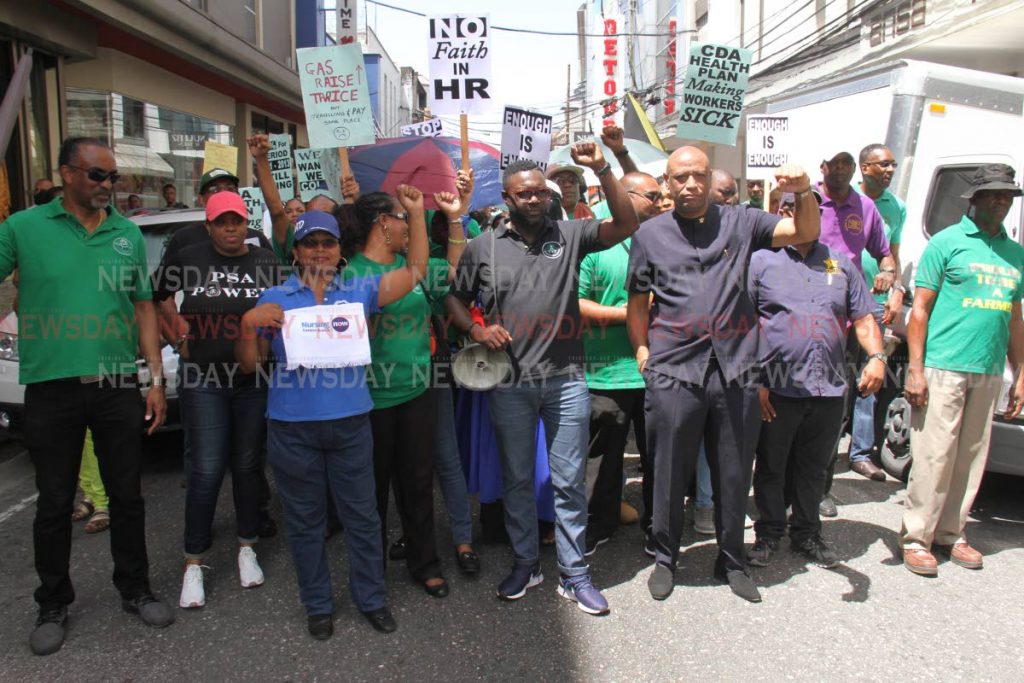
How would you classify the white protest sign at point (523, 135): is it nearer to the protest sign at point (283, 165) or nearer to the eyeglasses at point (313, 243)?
the protest sign at point (283, 165)

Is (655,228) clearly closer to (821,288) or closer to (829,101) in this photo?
(821,288)

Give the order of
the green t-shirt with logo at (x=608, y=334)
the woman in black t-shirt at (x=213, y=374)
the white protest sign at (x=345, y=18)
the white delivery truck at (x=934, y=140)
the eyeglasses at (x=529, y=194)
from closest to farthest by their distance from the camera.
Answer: the eyeglasses at (x=529, y=194) → the woman in black t-shirt at (x=213, y=374) → the green t-shirt with logo at (x=608, y=334) → the white delivery truck at (x=934, y=140) → the white protest sign at (x=345, y=18)

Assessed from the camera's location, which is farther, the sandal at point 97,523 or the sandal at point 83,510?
the sandal at point 83,510

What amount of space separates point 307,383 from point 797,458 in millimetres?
2606

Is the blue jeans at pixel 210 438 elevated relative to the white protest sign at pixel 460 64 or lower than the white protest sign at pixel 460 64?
lower

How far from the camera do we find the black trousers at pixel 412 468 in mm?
3773

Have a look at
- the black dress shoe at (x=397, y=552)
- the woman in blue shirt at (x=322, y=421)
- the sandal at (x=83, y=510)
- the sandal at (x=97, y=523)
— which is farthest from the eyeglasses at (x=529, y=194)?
the sandal at (x=83, y=510)

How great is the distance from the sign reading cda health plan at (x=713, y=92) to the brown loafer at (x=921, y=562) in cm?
396

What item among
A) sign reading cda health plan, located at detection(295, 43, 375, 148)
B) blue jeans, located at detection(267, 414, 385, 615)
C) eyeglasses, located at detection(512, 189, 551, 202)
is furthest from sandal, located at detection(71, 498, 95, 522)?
eyeglasses, located at detection(512, 189, 551, 202)

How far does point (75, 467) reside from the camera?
11.4 ft

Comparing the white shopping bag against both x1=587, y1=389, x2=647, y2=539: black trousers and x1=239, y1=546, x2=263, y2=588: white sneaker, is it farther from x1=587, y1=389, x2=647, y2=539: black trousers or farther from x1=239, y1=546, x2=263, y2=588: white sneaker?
x1=587, y1=389, x2=647, y2=539: black trousers

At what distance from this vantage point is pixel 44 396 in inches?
132

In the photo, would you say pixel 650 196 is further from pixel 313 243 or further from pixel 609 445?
pixel 313 243

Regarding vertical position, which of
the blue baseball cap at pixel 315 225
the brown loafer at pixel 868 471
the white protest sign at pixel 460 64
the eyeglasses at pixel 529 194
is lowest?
the brown loafer at pixel 868 471
